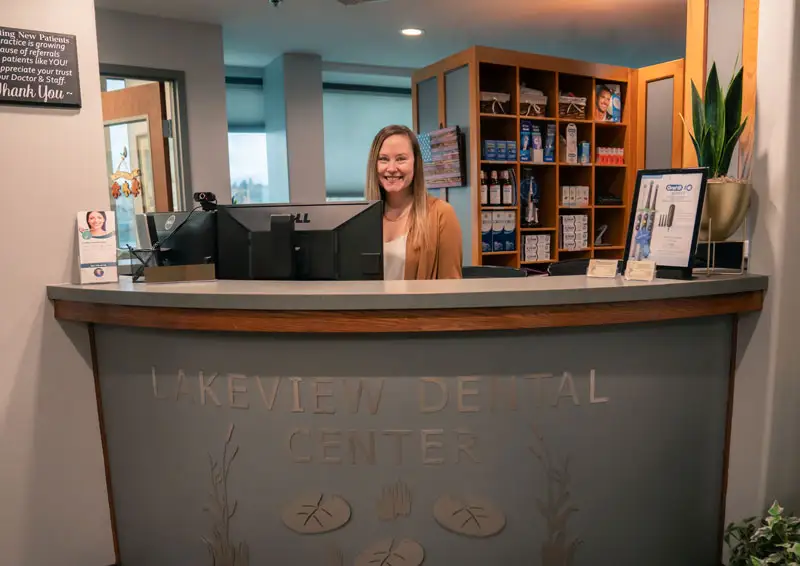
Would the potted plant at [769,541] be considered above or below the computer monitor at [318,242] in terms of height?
below

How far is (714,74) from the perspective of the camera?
179 centimetres

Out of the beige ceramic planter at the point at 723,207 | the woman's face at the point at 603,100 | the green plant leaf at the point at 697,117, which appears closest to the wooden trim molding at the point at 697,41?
the green plant leaf at the point at 697,117

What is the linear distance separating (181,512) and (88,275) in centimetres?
81

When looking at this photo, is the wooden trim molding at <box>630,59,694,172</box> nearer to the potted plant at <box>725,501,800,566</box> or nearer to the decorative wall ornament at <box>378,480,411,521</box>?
the potted plant at <box>725,501,800,566</box>

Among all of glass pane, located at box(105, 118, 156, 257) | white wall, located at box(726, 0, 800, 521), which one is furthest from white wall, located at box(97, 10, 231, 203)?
white wall, located at box(726, 0, 800, 521)

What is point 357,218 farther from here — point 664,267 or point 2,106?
point 2,106

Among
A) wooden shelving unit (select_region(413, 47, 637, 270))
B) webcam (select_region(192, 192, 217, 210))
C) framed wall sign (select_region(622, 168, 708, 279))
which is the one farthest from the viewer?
wooden shelving unit (select_region(413, 47, 637, 270))

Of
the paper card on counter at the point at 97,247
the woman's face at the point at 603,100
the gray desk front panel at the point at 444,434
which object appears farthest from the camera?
the woman's face at the point at 603,100

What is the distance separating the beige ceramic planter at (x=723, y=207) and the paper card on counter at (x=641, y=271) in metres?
0.24

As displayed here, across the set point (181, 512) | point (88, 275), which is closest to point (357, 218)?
point (88, 275)

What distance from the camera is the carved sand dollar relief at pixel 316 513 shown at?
1642 mm

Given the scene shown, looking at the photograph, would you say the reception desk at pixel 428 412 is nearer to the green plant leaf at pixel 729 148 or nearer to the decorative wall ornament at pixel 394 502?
the decorative wall ornament at pixel 394 502

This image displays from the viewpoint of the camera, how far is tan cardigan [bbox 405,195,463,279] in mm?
2457

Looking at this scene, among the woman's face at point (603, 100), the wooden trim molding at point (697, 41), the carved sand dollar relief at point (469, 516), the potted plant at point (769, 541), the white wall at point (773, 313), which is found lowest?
the potted plant at point (769, 541)
